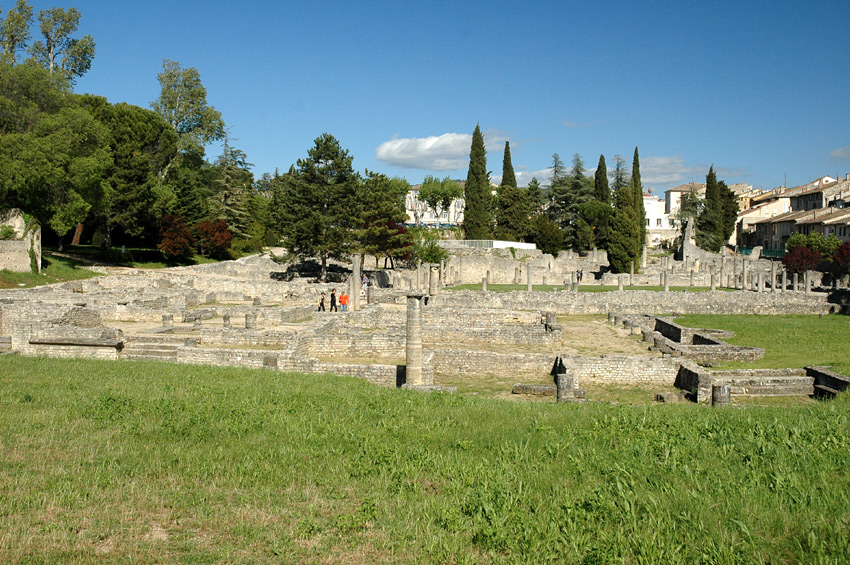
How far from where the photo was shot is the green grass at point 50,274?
33938mm

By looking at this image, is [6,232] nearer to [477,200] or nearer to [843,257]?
[477,200]

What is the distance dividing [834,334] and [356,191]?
3238 cm

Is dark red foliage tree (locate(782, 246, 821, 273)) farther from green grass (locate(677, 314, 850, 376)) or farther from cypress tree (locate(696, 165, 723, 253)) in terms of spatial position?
green grass (locate(677, 314, 850, 376))

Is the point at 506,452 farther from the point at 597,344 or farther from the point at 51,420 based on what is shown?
the point at 597,344

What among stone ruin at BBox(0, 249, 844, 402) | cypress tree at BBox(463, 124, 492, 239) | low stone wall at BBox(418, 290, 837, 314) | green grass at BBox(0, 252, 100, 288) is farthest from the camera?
cypress tree at BBox(463, 124, 492, 239)

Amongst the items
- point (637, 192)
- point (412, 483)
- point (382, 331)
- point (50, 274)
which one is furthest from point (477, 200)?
point (412, 483)

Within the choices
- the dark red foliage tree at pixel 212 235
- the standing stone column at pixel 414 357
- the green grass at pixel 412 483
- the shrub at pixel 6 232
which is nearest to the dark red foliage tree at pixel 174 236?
the dark red foliage tree at pixel 212 235

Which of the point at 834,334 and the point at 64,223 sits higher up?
the point at 64,223

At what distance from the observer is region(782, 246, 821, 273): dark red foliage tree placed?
5512 cm

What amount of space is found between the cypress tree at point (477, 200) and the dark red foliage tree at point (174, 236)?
29782 mm

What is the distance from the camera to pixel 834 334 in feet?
83.2

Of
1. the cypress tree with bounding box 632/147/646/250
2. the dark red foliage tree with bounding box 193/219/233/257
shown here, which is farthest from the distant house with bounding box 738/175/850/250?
the dark red foliage tree with bounding box 193/219/233/257

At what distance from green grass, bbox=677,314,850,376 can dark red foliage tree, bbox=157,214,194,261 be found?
119 ft

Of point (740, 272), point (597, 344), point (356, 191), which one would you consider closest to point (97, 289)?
point (356, 191)
